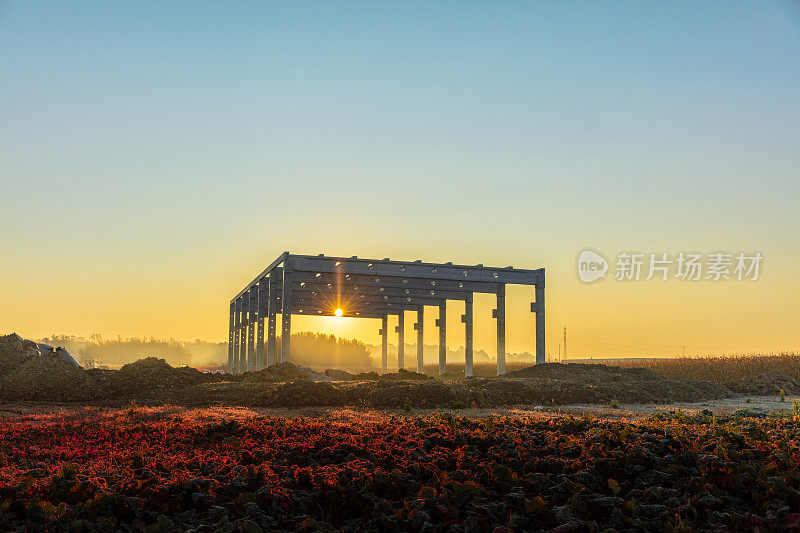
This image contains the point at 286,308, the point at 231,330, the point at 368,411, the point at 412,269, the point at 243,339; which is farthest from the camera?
the point at 231,330

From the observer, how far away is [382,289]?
35.5m

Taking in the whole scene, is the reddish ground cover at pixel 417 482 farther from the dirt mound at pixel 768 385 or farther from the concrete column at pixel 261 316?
the concrete column at pixel 261 316

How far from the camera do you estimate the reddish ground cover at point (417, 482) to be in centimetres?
568

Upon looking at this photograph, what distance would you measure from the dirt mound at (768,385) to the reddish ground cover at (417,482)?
17.9m

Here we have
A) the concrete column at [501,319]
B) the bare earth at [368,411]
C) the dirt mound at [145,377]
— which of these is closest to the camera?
the bare earth at [368,411]

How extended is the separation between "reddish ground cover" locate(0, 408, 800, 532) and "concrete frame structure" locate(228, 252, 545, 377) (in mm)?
19162

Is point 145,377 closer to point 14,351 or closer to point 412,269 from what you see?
point 14,351

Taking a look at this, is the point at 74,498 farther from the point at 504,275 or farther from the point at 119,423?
the point at 504,275

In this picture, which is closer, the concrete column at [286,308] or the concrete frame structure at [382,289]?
the concrete column at [286,308]

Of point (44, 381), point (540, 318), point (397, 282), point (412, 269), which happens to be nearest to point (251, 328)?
point (397, 282)

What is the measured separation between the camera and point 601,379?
24.5m

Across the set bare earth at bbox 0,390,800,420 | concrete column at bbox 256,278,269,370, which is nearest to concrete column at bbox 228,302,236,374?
concrete column at bbox 256,278,269,370

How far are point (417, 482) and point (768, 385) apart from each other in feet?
76.9

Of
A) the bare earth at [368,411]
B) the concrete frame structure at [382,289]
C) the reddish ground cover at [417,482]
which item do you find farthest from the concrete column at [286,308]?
the reddish ground cover at [417,482]
